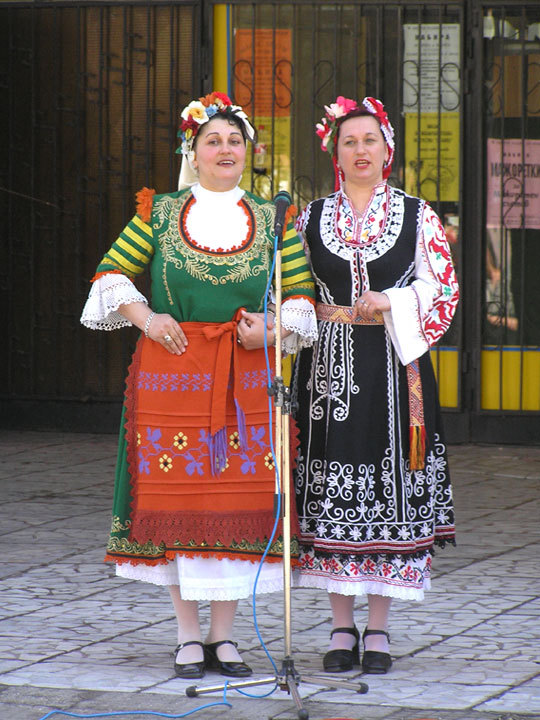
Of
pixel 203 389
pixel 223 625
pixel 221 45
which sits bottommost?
pixel 223 625

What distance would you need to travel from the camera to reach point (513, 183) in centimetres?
963

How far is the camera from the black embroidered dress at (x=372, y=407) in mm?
4828

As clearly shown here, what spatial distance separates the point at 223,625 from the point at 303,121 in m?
5.50

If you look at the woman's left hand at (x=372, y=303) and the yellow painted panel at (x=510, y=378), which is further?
the yellow painted panel at (x=510, y=378)

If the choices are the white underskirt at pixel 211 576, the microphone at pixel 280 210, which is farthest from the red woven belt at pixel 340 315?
the white underskirt at pixel 211 576

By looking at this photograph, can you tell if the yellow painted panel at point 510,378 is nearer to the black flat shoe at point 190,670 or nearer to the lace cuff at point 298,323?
the lace cuff at point 298,323

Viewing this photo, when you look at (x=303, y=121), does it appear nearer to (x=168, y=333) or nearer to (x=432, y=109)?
(x=432, y=109)

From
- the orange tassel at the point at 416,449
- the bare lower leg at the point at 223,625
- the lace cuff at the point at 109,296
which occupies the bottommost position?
the bare lower leg at the point at 223,625

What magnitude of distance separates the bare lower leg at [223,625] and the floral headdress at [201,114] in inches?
62.7

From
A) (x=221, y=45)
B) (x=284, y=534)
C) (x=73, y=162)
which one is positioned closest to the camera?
(x=284, y=534)

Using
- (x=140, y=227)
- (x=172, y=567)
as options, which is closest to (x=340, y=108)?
(x=140, y=227)

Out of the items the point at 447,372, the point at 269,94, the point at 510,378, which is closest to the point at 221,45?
the point at 269,94

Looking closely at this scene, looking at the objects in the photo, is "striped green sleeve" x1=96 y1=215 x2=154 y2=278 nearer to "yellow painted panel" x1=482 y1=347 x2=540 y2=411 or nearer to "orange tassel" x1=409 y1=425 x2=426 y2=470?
"orange tassel" x1=409 y1=425 x2=426 y2=470

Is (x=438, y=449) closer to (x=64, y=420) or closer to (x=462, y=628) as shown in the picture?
(x=462, y=628)
